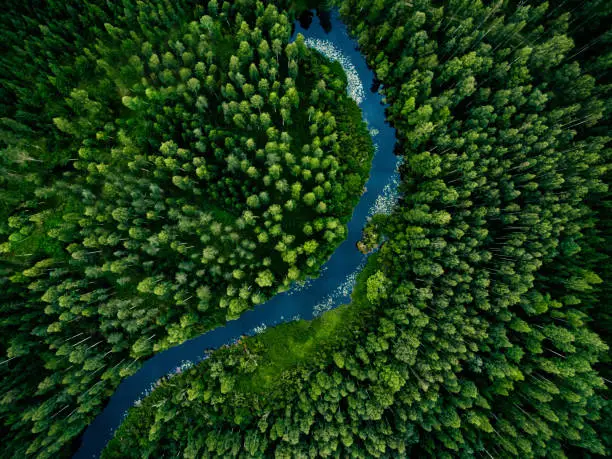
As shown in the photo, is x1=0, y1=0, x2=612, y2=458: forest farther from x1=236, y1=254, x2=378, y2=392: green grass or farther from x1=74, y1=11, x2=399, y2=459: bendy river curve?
x1=74, y1=11, x2=399, y2=459: bendy river curve

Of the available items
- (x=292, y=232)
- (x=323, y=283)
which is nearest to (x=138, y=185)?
(x=292, y=232)

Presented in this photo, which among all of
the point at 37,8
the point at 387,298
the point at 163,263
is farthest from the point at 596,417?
the point at 37,8

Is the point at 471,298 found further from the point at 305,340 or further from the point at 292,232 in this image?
the point at 292,232

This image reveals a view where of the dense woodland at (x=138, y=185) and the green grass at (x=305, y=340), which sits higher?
the dense woodland at (x=138, y=185)

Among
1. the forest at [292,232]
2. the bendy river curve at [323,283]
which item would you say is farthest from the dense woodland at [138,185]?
the bendy river curve at [323,283]

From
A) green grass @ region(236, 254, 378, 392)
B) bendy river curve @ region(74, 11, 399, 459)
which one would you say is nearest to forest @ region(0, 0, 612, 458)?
green grass @ region(236, 254, 378, 392)

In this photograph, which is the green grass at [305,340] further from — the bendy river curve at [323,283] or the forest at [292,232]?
the bendy river curve at [323,283]
